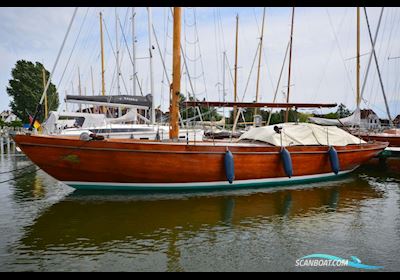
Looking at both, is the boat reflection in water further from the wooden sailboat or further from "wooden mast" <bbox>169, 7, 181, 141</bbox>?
"wooden mast" <bbox>169, 7, 181, 141</bbox>

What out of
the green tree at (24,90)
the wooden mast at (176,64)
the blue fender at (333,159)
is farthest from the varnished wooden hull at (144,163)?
the green tree at (24,90)

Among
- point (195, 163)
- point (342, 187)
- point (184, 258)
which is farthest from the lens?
point (342, 187)

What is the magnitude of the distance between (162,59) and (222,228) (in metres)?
11.1

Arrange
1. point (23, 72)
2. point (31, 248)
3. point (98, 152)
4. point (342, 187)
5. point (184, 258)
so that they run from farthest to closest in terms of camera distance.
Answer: point (23, 72), point (342, 187), point (98, 152), point (31, 248), point (184, 258)

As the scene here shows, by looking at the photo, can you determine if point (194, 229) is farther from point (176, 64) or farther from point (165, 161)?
point (176, 64)

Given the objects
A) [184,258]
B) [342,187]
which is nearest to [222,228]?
[184,258]

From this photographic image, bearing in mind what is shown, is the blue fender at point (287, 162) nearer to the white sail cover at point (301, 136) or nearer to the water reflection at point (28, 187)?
the white sail cover at point (301, 136)

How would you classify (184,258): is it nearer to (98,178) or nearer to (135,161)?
(135,161)

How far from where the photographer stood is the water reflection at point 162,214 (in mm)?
5297

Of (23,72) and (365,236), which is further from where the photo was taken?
(23,72)

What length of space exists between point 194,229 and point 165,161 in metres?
2.74

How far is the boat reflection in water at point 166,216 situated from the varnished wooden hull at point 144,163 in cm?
35

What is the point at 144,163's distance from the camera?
8141 mm
